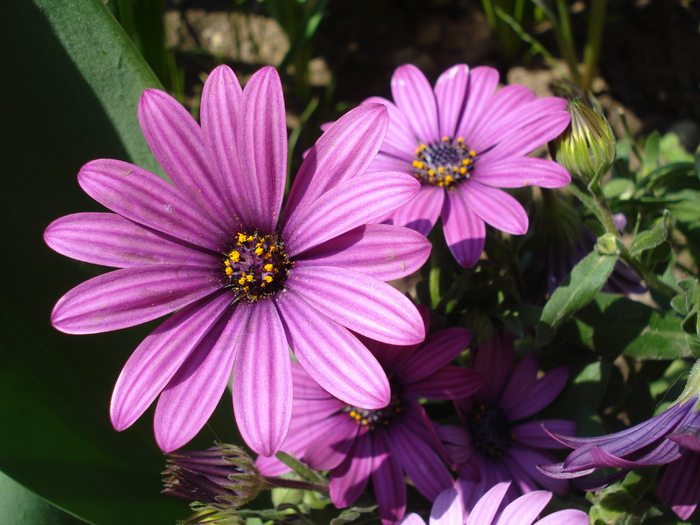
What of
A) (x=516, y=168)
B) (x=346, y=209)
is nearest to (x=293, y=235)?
(x=346, y=209)

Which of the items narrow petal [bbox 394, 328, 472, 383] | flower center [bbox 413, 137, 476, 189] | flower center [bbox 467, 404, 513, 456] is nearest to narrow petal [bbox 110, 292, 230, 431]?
narrow petal [bbox 394, 328, 472, 383]

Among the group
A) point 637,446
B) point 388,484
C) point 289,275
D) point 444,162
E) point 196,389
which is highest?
point 444,162

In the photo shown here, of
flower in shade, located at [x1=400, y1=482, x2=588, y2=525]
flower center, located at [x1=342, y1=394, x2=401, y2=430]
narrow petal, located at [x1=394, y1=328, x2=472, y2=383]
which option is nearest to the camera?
flower in shade, located at [x1=400, y1=482, x2=588, y2=525]

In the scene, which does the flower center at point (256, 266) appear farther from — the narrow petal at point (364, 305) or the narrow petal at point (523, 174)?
the narrow petal at point (523, 174)

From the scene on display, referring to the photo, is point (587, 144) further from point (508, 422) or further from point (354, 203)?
point (508, 422)

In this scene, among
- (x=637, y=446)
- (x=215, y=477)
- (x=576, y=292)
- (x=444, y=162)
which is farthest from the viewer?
(x=444, y=162)

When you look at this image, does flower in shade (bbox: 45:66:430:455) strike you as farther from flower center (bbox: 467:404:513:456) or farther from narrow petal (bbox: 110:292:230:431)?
flower center (bbox: 467:404:513:456)

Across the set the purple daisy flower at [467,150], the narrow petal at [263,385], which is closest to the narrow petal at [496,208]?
the purple daisy flower at [467,150]

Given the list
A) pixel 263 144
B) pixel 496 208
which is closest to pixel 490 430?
pixel 496 208
